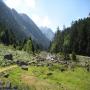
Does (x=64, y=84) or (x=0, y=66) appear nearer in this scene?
(x=64, y=84)

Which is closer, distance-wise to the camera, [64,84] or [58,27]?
[64,84]

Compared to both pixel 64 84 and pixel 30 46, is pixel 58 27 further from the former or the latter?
pixel 64 84

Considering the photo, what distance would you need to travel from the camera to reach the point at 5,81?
42.6m

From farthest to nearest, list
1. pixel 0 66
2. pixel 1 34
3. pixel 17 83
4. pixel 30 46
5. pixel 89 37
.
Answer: pixel 1 34 → pixel 89 37 → pixel 30 46 → pixel 0 66 → pixel 17 83

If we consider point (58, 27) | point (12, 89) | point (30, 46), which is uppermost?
point (58, 27)

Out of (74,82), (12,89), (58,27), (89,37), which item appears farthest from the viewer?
(58,27)

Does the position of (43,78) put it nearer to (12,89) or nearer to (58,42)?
(12,89)

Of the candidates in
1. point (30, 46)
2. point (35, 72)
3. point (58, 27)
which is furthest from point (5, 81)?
point (58, 27)

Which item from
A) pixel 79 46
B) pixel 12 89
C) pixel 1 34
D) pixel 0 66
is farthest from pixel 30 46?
pixel 12 89

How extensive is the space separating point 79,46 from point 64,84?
91861 millimetres

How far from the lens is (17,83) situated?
139ft

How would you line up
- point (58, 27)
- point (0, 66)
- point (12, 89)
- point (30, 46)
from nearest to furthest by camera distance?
point (12, 89)
point (0, 66)
point (30, 46)
point (58, 27)

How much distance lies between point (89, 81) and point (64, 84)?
7296 mm

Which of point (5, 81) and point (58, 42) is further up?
point (58, 42)
